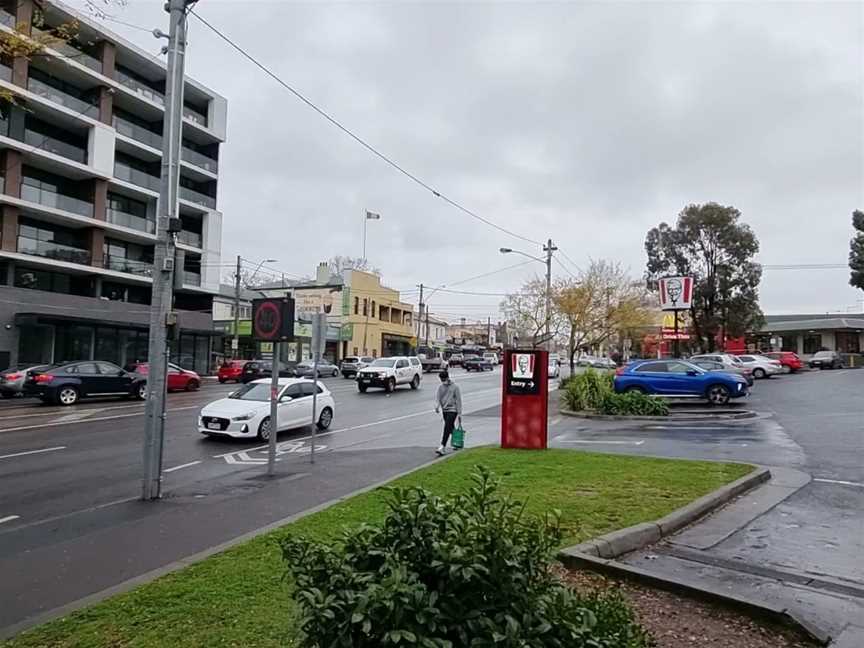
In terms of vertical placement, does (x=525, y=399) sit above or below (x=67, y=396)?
above

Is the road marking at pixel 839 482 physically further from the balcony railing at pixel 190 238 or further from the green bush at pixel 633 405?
the balcony railing at pixel 190 238

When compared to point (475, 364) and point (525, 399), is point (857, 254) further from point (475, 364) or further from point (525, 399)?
→ point (525, 399)

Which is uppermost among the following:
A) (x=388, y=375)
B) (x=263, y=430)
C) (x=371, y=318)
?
(x=371, y=318)

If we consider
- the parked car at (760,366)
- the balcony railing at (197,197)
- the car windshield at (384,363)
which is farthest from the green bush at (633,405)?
the balcony railing at (197,197)

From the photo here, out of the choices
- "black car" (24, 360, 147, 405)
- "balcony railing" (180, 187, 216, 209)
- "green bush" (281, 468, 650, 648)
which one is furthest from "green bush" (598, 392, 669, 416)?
"balcony railing" (180, 187, 216, 209)

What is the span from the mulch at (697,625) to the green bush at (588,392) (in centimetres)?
1595

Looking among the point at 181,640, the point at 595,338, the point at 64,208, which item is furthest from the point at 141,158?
the point at 181,640

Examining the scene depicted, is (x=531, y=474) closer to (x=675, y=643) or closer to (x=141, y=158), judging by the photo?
(x=675, y=643)

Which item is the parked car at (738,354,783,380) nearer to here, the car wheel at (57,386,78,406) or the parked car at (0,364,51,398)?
the car wheel at (57,386,78,406)

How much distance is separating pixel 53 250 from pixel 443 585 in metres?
40.9

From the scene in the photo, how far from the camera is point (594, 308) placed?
1380 inches

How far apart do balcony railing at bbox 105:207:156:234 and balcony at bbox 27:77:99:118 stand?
5.95m

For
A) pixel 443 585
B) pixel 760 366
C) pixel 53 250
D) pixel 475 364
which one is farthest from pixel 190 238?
pixel 443 585

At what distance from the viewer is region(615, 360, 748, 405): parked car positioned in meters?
21.7
